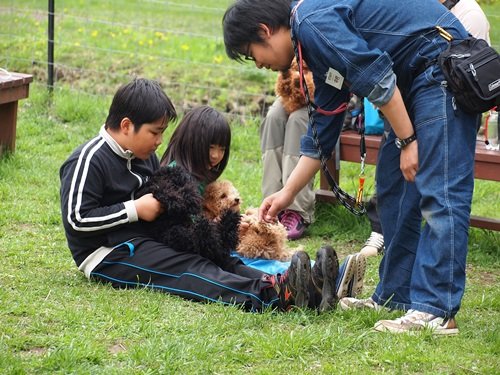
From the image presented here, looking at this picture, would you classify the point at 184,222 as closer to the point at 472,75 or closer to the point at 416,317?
the point at 416,317

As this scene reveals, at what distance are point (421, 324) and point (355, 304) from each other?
1.55 ft

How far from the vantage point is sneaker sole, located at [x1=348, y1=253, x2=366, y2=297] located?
13.9 feet

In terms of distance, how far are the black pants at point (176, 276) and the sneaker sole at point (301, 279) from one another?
171 mm

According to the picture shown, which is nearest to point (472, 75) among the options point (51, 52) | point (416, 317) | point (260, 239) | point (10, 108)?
point (416, 317)

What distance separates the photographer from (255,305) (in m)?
4.23

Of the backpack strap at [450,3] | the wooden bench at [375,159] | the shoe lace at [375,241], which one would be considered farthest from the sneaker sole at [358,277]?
the backpack strap at [450,3]

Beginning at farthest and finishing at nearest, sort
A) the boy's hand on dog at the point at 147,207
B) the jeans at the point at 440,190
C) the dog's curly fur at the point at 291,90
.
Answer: the dog's curly fur at the point at 291,90 < the boy's hand on dog at the point at 147,207 < the jeans at the point at 440,190

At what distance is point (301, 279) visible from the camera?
4094 millimetres

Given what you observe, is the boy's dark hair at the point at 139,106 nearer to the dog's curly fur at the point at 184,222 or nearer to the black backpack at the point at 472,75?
the dog's curly fur at the point at 184,222

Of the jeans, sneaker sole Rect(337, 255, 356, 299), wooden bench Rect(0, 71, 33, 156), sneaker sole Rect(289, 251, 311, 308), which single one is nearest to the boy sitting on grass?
sneaker sole Rect(289, 251, 311, 308)

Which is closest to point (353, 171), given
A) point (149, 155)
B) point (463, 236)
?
point (149, 155)

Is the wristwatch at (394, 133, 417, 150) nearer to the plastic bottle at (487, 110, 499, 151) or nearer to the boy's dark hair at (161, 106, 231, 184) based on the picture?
the boy's dark hair at (161, 106, 231, 184)

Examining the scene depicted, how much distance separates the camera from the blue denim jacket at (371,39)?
11.7ft

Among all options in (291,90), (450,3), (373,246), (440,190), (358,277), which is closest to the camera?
(440,190)
